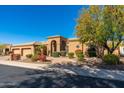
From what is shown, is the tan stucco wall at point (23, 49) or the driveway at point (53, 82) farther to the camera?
the tan stucco wall at point (23, 49)

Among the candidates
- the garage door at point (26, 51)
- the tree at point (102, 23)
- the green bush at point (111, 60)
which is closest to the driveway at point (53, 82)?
the green bush at point (111, 60)

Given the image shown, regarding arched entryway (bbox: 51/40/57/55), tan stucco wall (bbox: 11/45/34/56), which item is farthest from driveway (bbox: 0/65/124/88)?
tan stucco wall (bbox: 11/45/34/56)

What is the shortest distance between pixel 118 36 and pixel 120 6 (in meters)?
3.43

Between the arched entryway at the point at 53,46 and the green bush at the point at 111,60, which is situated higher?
the arched entryway at the point at 53,46

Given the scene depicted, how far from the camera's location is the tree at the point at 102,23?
19.3 meters

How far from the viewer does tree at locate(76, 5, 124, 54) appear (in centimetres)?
1930

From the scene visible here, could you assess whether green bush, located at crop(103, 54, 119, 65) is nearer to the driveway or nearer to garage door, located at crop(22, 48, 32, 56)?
the driveway

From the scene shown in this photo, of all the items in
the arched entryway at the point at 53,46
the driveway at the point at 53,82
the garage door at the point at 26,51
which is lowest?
the driveway at the point at 53,82

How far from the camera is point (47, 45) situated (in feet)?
122

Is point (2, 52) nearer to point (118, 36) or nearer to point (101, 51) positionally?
point (101, 51)

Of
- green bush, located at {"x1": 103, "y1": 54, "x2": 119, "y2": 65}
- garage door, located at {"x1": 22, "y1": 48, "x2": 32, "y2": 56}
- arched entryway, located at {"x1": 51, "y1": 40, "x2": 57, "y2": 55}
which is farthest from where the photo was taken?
garage door, located at {"x1": 22, "y1": 48, "x2": 32, "y2": 56}

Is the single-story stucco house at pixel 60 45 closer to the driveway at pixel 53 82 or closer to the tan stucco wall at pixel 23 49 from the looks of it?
the tan stucco wall at pixel 23 49

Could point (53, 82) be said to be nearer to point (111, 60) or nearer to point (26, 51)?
point (111, 60)
